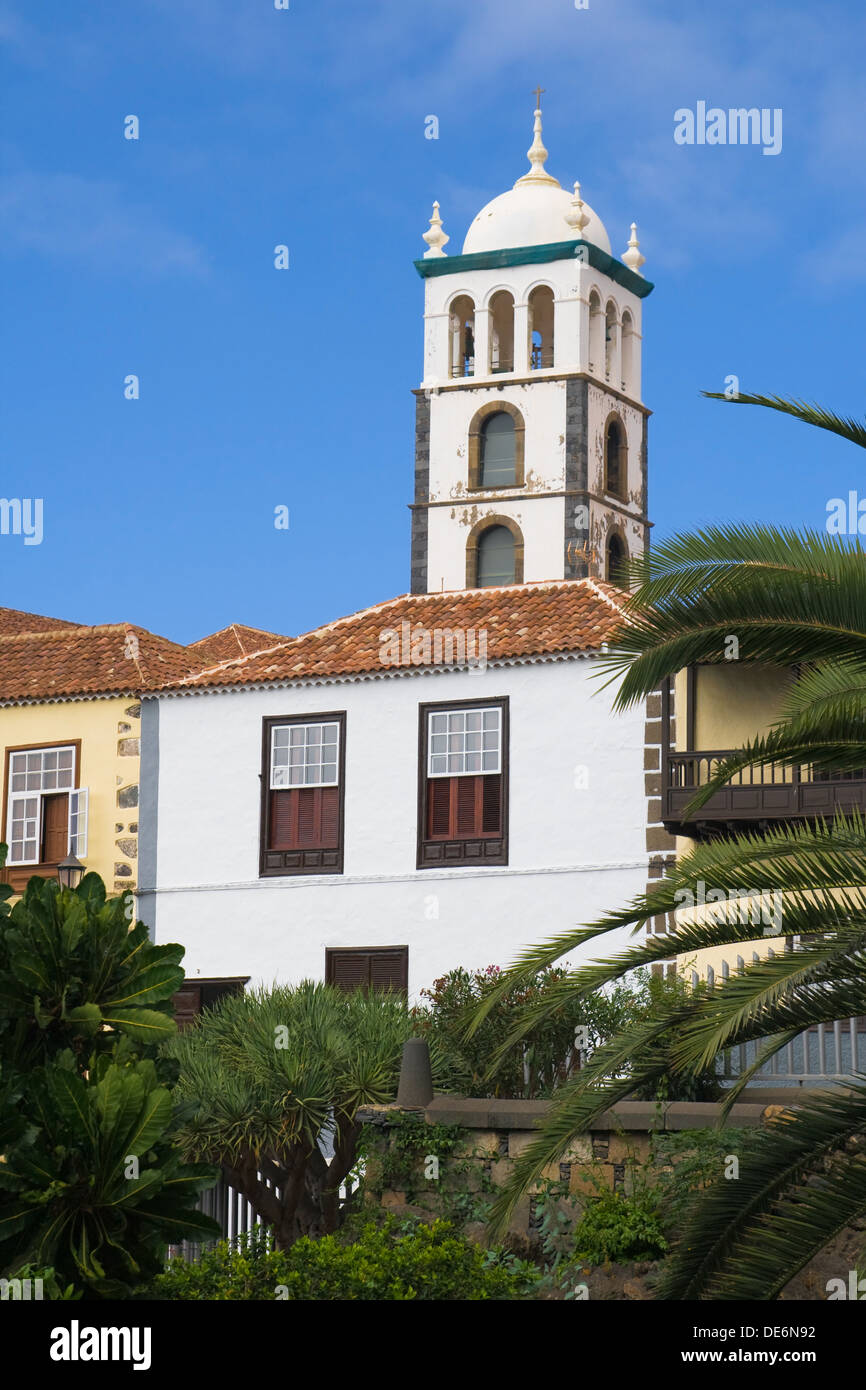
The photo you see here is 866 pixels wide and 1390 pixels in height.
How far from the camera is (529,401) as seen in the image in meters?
47.9

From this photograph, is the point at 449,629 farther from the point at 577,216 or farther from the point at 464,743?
the point at 577,216

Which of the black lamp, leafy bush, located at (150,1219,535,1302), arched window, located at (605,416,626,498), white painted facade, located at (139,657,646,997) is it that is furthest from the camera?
arched window, located at (605,416,626,498)

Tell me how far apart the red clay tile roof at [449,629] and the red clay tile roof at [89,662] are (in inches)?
36.1

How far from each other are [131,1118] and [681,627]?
3897 millimetres

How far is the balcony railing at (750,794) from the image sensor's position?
873 inches

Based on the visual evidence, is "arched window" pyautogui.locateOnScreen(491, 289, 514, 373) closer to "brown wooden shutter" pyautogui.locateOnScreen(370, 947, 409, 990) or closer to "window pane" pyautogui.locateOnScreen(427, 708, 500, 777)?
"window pane" pyautogui.locateOnScreen(427, 708, 500, 777)

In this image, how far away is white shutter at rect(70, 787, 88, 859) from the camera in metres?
26.5

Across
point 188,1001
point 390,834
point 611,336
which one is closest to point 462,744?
point 390,834

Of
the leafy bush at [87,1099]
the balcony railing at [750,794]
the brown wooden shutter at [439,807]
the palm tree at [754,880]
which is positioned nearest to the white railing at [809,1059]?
the palm tree at [754,880]

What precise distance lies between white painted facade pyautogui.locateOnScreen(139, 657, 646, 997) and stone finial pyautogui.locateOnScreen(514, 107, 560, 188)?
28.0 meters

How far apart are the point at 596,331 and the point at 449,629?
25.1 meters

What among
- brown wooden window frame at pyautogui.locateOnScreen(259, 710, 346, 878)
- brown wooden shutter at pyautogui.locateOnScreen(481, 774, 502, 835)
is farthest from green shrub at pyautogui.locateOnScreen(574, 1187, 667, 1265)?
brown wooden window frame at pyautogui.locateOnScreen(259, 710, 346, 878)

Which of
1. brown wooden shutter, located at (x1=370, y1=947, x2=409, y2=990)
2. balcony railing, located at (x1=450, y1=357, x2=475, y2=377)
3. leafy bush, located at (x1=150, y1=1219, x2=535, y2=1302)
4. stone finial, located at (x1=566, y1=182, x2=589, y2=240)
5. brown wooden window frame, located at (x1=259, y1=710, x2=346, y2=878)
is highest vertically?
stone finial, located at (x1=566, y1=182, x2=589, y2=240)
